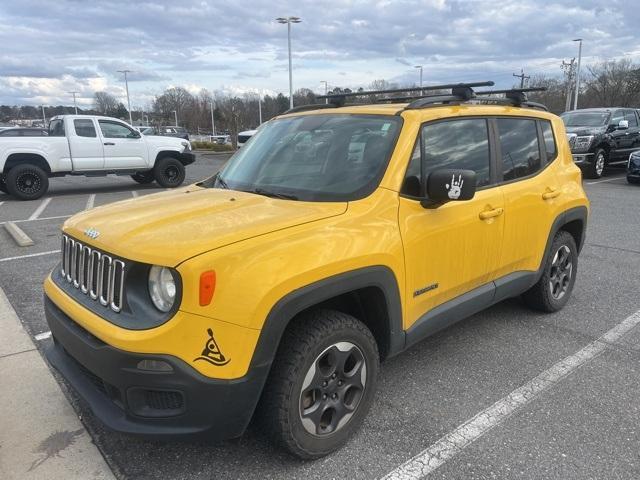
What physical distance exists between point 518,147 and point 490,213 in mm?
814

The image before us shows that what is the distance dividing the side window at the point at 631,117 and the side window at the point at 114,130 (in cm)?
1416

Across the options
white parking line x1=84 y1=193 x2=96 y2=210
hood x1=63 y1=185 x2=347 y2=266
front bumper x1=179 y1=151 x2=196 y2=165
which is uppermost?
hood x1=63 y1=185 x2=347 y2=266

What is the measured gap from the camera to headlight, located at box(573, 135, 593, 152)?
46.8ft

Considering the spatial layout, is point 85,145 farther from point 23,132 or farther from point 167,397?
point 167,397

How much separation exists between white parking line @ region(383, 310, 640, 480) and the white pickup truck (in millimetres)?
11828

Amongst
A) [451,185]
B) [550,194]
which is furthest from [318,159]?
[550,194]

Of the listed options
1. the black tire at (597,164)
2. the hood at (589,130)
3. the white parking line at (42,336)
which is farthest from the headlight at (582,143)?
the white parking line at (42,336)

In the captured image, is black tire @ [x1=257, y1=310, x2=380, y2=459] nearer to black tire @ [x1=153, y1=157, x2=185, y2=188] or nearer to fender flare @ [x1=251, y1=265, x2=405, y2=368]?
fender flare @ [x1=251, y1=265, x2=405, y2=368]

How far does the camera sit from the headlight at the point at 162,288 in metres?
2.26

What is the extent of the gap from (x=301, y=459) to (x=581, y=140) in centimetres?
1427

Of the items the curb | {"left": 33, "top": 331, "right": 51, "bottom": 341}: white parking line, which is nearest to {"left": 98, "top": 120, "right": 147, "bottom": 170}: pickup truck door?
{"left": 33, "top": 331, "right": 51, "bottom": 341}: white parking line

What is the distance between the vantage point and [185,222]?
2.61 meters

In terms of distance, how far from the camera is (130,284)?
2.38 metres

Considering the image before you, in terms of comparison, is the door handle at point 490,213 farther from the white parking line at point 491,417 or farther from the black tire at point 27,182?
the black tire at point 27,182
